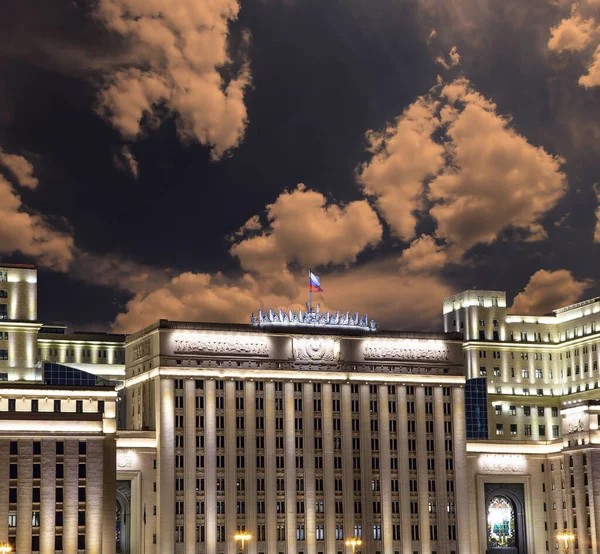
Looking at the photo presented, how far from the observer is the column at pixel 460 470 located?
19312 centimetres

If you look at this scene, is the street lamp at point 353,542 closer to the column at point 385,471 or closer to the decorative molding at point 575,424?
the column at point 385,471

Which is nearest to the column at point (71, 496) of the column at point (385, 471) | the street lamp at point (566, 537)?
the column at point (385, 471)

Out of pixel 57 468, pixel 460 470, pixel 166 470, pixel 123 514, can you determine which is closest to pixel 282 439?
pixel 166 470

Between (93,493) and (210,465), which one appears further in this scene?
(210,465)

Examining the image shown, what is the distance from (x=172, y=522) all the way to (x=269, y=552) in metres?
14.1

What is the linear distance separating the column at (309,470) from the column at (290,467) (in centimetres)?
170

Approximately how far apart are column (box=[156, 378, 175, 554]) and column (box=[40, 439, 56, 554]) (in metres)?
14.4

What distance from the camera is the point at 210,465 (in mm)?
182000

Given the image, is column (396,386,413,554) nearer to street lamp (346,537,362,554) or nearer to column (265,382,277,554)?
street lamp (346,537,362,554)

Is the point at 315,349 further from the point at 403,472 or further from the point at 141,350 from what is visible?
the point at 141,350

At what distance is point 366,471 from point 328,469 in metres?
5.66

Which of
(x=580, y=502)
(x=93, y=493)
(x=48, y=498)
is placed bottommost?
(x=580, y=502)

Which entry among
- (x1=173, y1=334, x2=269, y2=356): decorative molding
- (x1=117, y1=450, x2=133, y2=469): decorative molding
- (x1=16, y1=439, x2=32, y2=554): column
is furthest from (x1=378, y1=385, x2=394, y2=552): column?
(x1=16, y1=439, x2=32, y2=554): column

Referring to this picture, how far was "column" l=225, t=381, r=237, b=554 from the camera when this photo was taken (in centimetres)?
18100
